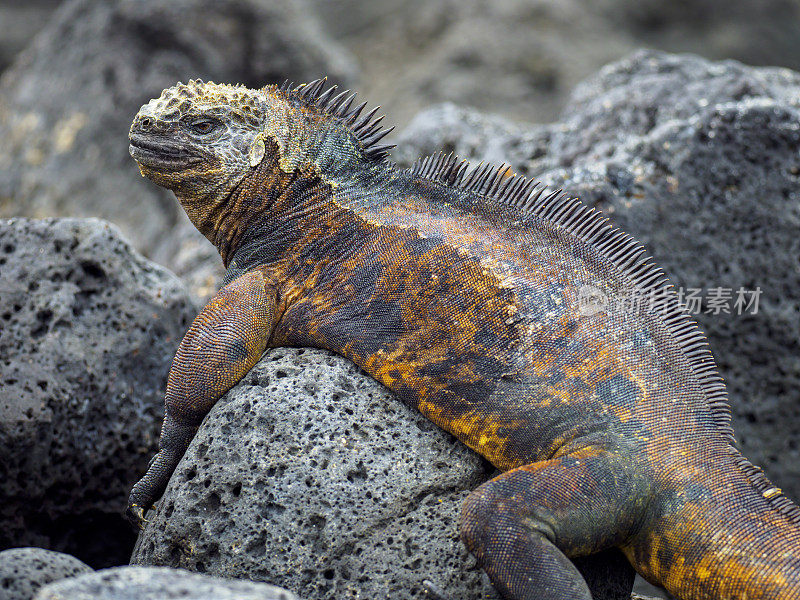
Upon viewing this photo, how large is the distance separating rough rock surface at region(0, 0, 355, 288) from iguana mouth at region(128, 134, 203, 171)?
4.83 meters

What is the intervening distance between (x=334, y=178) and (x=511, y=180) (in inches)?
31.7

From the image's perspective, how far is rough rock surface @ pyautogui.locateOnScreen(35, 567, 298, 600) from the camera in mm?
2309

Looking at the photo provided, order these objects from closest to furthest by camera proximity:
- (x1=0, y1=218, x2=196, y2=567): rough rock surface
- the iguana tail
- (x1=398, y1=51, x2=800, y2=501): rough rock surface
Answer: the iguana tail
(x1=0, y1=218, x2=196, y2=567): rough rock surface
(x1=398, y1=51, x2=800, y2=501): rough rock surface

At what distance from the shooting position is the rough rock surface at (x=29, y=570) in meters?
2.69

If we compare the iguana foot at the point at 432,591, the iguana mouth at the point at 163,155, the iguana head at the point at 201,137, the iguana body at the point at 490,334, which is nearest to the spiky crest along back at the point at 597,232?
A: the iguana body at the point at 490,334

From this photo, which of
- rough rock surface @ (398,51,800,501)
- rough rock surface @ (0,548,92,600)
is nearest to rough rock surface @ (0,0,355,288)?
rough rock surface @ (398,51,800,501)

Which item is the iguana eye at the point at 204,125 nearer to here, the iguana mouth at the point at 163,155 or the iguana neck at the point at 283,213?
the iguana mouth at the point at 163,155

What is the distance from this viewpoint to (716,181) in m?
4.69

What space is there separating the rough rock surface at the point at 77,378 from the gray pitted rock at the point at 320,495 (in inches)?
36.7

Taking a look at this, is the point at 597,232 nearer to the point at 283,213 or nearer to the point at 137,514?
the point at 283,213

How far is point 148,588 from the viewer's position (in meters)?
2.36

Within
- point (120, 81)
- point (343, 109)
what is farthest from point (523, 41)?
point (343, 109)

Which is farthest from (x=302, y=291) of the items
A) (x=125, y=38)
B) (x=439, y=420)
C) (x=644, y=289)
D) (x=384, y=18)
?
(x=384, y=18)

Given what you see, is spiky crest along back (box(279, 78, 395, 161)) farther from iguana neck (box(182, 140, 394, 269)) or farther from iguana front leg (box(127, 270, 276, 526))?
iguana front leg (box(127, 270, 276, 526))
